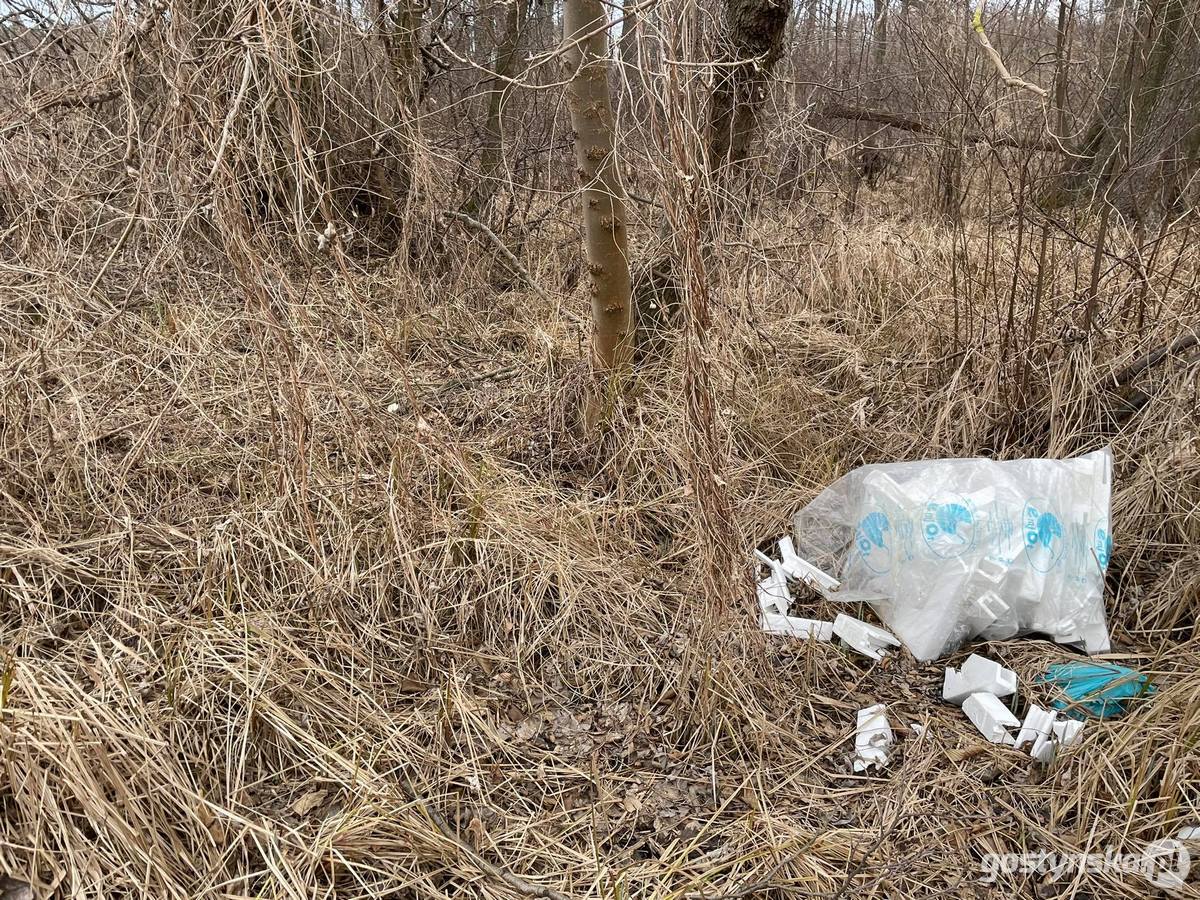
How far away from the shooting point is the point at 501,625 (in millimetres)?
2238

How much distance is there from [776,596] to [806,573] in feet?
0.52

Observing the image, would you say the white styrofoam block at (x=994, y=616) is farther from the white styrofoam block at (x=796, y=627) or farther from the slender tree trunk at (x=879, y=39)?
the slender tree trunk at (x=879, y=39)

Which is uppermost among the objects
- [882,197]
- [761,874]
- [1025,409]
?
[882,197]

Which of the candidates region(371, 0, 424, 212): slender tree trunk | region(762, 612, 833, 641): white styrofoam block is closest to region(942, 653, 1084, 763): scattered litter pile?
region(762, 612, 833, 641): white styrofoam block

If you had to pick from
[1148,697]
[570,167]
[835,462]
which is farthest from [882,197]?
[1148,697]

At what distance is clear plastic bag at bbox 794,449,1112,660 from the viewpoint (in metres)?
2.24

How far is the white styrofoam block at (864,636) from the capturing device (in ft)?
7.37

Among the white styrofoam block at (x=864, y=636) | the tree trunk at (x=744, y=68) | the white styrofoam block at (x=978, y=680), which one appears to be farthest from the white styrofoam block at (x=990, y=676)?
the tree trunk at (x=744, y=68)

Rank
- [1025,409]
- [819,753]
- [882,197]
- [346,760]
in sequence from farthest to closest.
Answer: [882,197] → [1025,409] → [819,753] → [346,760]

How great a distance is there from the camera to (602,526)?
8.56 ft

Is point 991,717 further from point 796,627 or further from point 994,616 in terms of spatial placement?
point 796,627

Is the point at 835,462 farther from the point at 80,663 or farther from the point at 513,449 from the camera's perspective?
the point at 80,663

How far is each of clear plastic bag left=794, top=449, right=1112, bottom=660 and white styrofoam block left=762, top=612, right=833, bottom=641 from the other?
14cm

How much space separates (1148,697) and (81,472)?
10.3 feet
